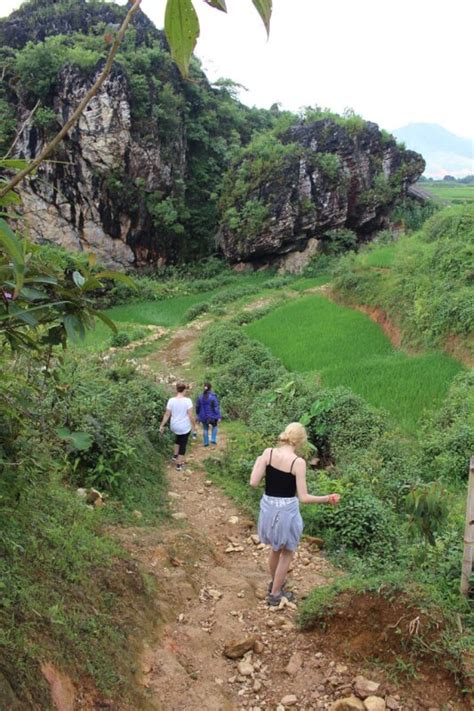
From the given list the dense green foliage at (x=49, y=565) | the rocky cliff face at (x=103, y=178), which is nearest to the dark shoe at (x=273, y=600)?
the dense green foliage at (x=49, y=565)

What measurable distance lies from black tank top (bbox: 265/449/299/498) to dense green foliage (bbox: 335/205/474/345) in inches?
273

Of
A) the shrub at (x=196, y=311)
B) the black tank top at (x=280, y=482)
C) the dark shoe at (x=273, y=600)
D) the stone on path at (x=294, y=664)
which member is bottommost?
the shrub at (x=196, y=311)

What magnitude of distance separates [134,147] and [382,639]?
24.5 meters

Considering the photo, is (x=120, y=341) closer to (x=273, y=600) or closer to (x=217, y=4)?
(x=273, y=600)

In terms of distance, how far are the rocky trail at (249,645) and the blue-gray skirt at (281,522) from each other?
45 cm

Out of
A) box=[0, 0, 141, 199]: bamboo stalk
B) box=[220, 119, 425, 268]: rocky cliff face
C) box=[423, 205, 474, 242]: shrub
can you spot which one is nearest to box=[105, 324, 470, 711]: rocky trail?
box=[0, 0, 141, 199]: bamboo stalk

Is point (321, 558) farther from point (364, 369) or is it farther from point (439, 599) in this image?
point (364, 369)

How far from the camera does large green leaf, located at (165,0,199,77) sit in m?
0.72

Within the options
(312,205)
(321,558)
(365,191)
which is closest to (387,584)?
(321,558)

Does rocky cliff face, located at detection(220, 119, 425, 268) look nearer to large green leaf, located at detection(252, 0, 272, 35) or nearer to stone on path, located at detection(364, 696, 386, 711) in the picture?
stone on path, located at detection(364, 696, 386, 711)

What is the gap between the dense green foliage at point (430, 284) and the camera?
9.93m

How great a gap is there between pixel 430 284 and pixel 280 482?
9.00m

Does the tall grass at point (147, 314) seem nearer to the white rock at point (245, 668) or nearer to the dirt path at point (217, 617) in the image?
the dirt path at point (217, 617)

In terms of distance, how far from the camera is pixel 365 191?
87.0 ft
